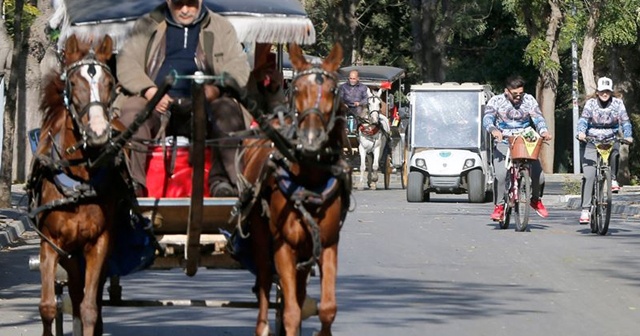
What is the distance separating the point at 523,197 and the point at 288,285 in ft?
44.9

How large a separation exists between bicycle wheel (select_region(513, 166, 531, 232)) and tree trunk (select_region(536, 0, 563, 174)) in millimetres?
26588

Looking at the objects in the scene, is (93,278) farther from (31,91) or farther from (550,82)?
(550,82)

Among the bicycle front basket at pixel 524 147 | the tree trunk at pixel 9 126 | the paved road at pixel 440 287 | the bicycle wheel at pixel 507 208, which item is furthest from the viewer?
the tree trunk at pixel 9 126

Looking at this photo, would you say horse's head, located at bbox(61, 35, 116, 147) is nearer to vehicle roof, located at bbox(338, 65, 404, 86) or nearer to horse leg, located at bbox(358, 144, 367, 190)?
horse leg, located at bbox(358, 144, 367, 190)

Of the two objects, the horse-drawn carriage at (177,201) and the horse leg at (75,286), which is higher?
the horse-drawn carriage at (177,201)

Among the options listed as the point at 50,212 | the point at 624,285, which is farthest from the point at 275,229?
the point at 624,285

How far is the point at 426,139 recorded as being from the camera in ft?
107

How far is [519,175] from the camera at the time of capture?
917 inches

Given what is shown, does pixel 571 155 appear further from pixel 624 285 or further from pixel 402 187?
pixel 624 285

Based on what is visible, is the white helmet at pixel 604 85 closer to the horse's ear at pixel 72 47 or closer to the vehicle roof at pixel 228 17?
the vehicle roof at pixel 228 17

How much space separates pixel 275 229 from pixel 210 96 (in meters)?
1.70

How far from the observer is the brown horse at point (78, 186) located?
1016cm

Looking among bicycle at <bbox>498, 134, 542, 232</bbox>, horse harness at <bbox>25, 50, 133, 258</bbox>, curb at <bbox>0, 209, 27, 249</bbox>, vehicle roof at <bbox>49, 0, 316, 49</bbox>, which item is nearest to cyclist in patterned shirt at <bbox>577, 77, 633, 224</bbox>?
bicycle at <bbox>498, 134, 542, 232</bbox>

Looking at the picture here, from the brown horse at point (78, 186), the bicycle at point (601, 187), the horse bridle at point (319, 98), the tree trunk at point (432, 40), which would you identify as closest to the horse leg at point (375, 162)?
the bicycle at point (601, 187)
